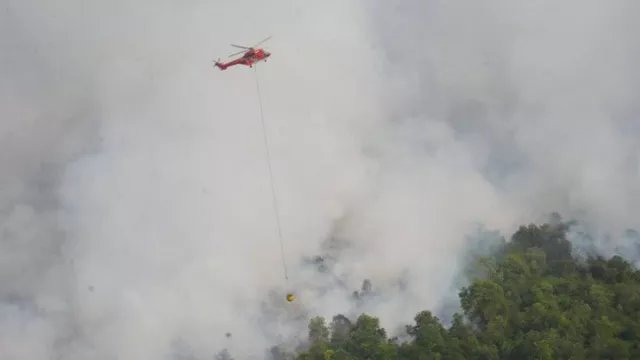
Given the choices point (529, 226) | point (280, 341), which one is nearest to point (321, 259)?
point (280, 341)

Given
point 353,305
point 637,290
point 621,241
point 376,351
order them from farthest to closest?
point 621,241 → point 353,305 → point 637,290 → point 376,351

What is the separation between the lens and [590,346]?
196ft

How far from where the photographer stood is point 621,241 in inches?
3639

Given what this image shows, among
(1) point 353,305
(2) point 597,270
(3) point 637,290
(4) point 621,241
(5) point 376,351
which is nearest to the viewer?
(5) point 376,351

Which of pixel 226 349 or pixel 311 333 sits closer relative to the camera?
pixel 311 333

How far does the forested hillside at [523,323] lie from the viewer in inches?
2302

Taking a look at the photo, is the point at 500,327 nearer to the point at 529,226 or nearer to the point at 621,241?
the point at 529,226

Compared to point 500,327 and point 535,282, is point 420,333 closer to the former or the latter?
point 500,327

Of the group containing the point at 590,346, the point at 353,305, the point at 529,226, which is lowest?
the point at 590,346

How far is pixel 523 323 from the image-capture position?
6375 centimetres

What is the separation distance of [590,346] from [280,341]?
34923mm

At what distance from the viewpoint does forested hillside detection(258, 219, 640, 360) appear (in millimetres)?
58469

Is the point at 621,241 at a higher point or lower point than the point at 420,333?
higher

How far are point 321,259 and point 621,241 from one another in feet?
131
